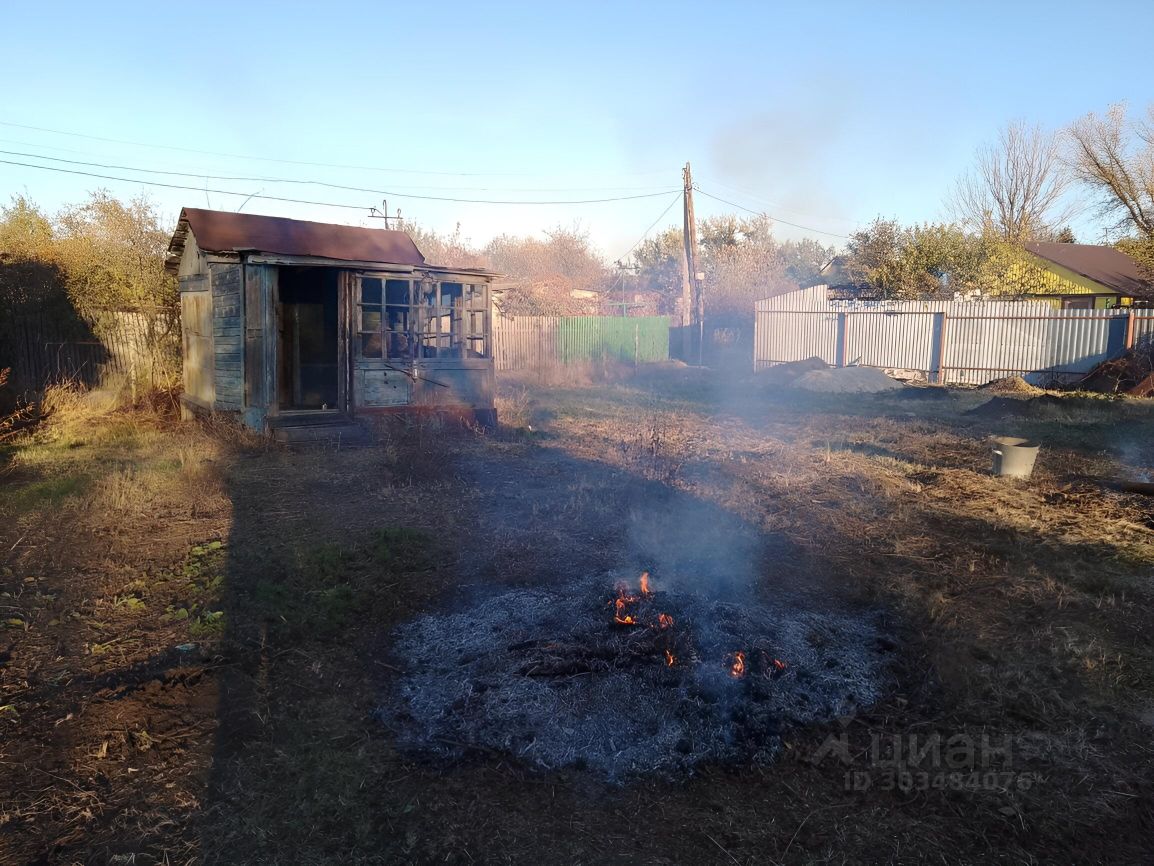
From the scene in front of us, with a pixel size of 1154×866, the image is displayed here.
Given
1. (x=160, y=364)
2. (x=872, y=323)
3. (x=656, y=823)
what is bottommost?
(x=656, y=823)

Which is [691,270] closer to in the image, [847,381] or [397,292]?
[847,381]

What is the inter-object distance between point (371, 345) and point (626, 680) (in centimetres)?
863

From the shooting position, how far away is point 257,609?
4.62 metres

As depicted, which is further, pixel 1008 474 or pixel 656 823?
pixel 1008 474

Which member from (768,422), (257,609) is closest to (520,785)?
(257,609)

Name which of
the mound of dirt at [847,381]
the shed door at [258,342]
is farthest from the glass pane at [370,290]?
the mound of dirt at [847,381]

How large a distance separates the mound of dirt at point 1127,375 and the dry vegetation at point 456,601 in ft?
24.8

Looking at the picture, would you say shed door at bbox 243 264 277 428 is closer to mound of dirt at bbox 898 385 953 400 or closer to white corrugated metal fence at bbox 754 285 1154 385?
mound of dirt at bbox 898 385 953 400

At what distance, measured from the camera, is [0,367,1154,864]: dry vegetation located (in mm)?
2721

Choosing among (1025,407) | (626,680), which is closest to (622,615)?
(626,680)

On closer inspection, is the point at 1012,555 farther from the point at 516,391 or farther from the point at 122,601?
the point at 516,391

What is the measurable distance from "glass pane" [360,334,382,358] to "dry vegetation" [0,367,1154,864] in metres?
1.86

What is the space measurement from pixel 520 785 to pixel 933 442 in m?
9.57

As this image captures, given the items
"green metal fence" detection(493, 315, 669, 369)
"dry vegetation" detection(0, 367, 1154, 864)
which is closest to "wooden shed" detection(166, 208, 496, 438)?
"dry vegetation" detection(0, 367, 1154, 864)
